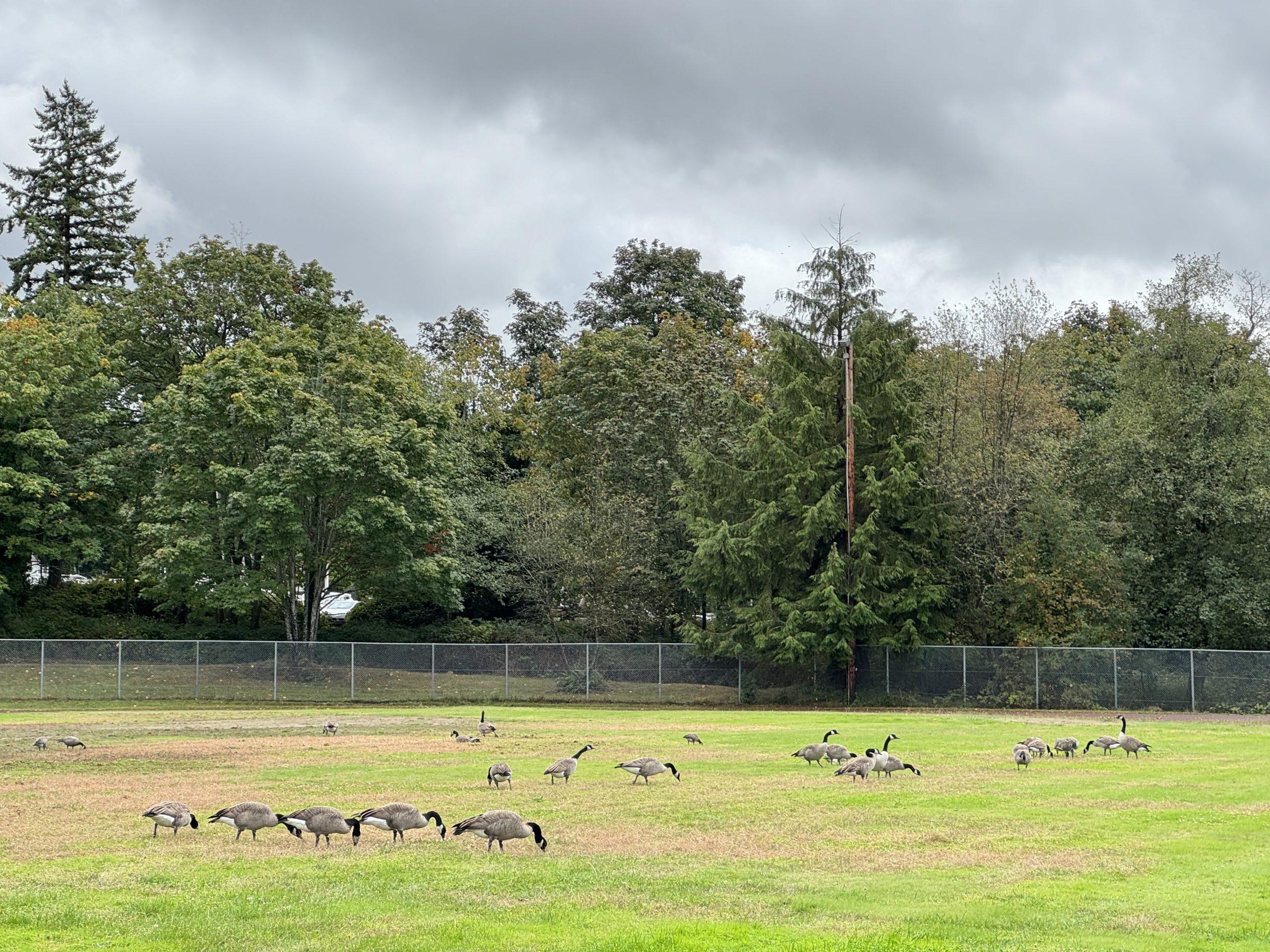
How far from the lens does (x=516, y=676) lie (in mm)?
49250

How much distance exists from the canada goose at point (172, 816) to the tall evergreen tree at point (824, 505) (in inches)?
1339

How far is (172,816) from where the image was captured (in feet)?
50.7

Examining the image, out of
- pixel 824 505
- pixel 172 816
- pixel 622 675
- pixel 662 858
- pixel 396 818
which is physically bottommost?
pixel 622 675

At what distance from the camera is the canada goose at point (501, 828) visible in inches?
553

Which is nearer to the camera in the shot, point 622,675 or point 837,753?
point 837,753

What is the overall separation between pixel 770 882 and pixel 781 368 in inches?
1620

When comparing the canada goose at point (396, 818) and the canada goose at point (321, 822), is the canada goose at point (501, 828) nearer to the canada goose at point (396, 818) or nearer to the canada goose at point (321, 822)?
the canada goose at point (396, 818)

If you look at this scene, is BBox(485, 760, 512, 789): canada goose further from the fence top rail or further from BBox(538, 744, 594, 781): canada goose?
the fence top rail

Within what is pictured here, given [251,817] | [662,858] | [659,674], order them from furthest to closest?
[659,674], [251,817], [662,858]

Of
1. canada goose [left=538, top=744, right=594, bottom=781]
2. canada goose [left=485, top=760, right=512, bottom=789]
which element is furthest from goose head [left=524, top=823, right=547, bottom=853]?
canada goose [left=538, top=744, right=594, bottom=781]

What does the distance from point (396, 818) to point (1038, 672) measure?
118 ft

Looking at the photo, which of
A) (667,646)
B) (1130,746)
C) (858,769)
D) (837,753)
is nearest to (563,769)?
(858,769)

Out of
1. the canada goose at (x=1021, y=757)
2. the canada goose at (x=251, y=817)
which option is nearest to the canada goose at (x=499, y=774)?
the canada goose at (x=251, y=817)

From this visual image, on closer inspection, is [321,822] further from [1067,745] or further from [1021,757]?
[1067,745]
